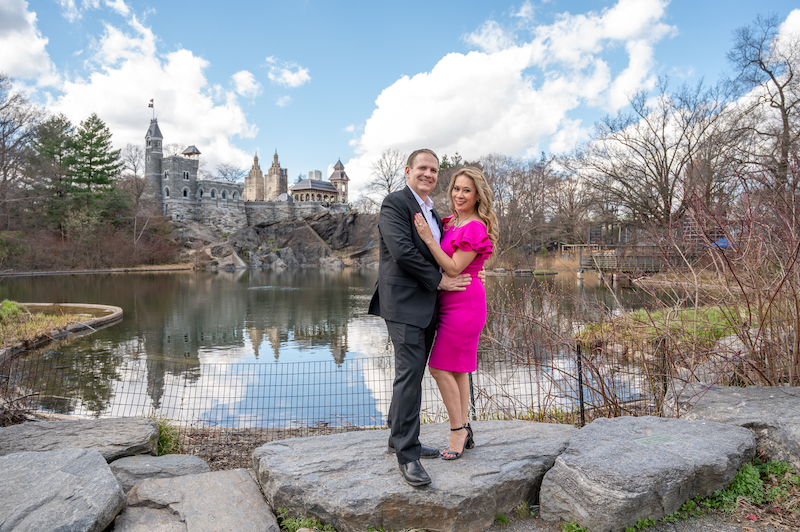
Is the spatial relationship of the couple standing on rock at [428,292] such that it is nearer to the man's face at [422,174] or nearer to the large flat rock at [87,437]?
the man's face at [422,174]

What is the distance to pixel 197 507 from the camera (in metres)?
2.90

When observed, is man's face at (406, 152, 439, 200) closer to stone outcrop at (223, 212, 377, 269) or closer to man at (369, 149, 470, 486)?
man at (369, 149, 470, 486)

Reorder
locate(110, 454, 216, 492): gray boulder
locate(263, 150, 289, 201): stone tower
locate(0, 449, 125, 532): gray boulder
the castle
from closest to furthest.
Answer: locate(0, 449, 125, 532): gray boulder → locate(110, 454, 216, 492): gray boulder → the castle → locate(263, 150, 289, 201): stone tower

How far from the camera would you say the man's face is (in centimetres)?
314

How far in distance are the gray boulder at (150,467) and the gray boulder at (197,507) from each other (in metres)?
0.46

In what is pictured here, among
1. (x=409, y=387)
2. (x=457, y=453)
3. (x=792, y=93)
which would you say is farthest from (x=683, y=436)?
(x=792, y=93)

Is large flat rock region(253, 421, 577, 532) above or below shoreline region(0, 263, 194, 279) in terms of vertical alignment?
below

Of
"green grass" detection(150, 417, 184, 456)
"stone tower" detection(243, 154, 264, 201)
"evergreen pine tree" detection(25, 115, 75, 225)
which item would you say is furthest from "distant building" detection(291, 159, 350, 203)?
"green grass" detection(150, 417, 184, 456)

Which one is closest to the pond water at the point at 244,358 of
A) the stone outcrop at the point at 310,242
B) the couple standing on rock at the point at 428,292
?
the couple standing on rock at the point at 428,292

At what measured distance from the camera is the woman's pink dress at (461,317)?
10.1 ft

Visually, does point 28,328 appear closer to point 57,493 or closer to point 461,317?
point 57,493

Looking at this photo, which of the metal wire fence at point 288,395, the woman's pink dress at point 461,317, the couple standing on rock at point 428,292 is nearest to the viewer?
the couple standing on rock at point 428,292

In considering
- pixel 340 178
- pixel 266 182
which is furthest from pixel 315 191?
pixel 266 182

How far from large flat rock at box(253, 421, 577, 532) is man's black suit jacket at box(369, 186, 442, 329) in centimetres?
98
